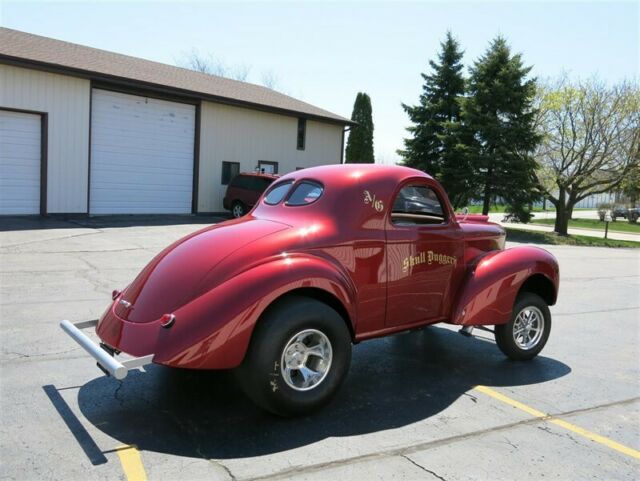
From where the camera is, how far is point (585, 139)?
29344mm

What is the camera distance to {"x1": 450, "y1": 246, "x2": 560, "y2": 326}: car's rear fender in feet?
17.0

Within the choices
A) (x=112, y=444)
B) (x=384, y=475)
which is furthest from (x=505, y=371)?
(x=112, y=444)

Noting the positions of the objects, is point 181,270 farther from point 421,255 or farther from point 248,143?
point 248,143

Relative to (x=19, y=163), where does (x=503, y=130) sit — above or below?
above

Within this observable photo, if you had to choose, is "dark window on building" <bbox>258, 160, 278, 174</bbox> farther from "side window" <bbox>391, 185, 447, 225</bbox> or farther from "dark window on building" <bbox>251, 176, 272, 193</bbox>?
"side window" <bbox>391, 185, 447, 225</bbox>

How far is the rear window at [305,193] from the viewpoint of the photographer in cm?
474

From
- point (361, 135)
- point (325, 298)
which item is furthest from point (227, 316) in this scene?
point (361, 135)

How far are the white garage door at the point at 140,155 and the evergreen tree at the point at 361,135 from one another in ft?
71.6

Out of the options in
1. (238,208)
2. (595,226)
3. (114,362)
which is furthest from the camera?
(595,226)

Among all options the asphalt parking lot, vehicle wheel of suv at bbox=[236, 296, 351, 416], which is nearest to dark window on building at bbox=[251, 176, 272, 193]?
the asphalt parking lot

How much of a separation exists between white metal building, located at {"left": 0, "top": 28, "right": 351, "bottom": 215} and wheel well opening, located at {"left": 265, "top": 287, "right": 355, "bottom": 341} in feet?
51.4

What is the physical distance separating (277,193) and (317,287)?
1.48m

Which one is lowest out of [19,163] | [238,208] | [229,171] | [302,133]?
[238,208]

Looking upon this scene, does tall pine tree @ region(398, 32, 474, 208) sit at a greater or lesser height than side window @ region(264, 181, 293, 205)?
greater
